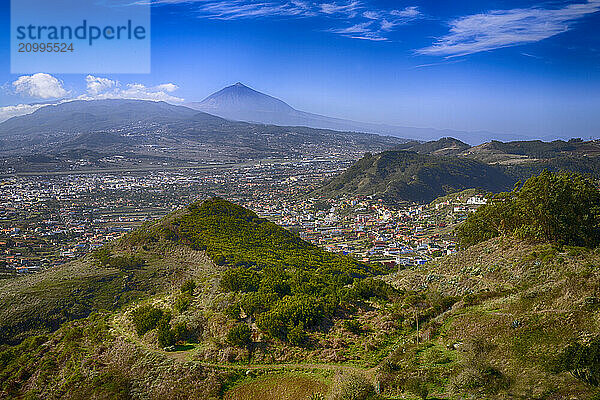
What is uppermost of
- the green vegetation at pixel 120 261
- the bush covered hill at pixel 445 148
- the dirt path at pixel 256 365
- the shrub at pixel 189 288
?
the bush covered hill at pixel 445 148

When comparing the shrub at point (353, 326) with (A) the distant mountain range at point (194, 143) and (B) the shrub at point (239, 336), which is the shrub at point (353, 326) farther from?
(A) the distant mountain range at point (194, 143)

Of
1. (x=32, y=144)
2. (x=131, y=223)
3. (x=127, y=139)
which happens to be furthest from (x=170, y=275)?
(x=32, y=144)

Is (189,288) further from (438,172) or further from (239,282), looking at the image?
(438,172)

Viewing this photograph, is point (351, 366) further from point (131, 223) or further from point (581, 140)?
point (581, 140)

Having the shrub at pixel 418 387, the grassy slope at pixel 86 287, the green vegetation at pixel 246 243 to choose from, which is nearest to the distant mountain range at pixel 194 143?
the green vegetation at pixel 246 243

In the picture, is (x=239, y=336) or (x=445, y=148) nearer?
(x=239, y=336)

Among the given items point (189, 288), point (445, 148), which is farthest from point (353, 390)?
point (445, 148)

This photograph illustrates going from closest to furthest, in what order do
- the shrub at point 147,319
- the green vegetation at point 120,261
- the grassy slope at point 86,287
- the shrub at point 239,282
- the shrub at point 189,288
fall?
1. the shrub at point 147,319
2. the shrub at point 239,282
3. the shrub at point 189,288
4. the grassy slope at point 86,287
5. the green vegetation at point 120,261
